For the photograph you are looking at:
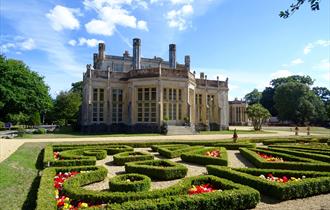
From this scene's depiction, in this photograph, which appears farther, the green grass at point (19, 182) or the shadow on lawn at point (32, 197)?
the green grass at point (19, 182)

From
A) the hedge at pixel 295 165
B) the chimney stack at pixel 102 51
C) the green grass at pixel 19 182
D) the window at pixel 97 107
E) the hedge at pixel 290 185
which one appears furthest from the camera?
the chimney stack at pixel 102 51

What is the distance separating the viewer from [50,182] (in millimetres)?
8773

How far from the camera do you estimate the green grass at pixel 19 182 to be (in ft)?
26.2

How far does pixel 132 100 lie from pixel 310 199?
30.6m

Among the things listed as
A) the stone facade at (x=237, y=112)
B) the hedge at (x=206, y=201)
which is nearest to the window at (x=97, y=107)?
the hedge at (x=206, y=201)

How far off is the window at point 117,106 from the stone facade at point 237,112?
46470mm

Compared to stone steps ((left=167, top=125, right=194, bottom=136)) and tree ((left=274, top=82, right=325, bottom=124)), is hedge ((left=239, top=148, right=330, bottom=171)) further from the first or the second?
tree ((left=274, top=82, right=325, bottom=124))

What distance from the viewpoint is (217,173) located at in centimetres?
1080

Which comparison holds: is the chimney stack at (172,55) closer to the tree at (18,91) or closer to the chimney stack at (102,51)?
A: the chimney stack at (102,51)

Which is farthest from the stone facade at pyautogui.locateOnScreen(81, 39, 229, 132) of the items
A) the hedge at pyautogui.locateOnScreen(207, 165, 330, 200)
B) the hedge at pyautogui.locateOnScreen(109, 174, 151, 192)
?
the hedge at pyautogui.locateOnScreen(109, 174, 151, 192)

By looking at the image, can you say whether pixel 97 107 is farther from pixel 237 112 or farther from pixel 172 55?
pixel 237 112

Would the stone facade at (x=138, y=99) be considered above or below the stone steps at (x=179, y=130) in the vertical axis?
above

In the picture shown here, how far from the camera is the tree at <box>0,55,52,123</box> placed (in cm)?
4475

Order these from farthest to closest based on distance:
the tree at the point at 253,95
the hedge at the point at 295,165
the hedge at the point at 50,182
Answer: the tree at the point at 253,95, the hedge at the point at 295,165, the hedge at the point at 50,182
